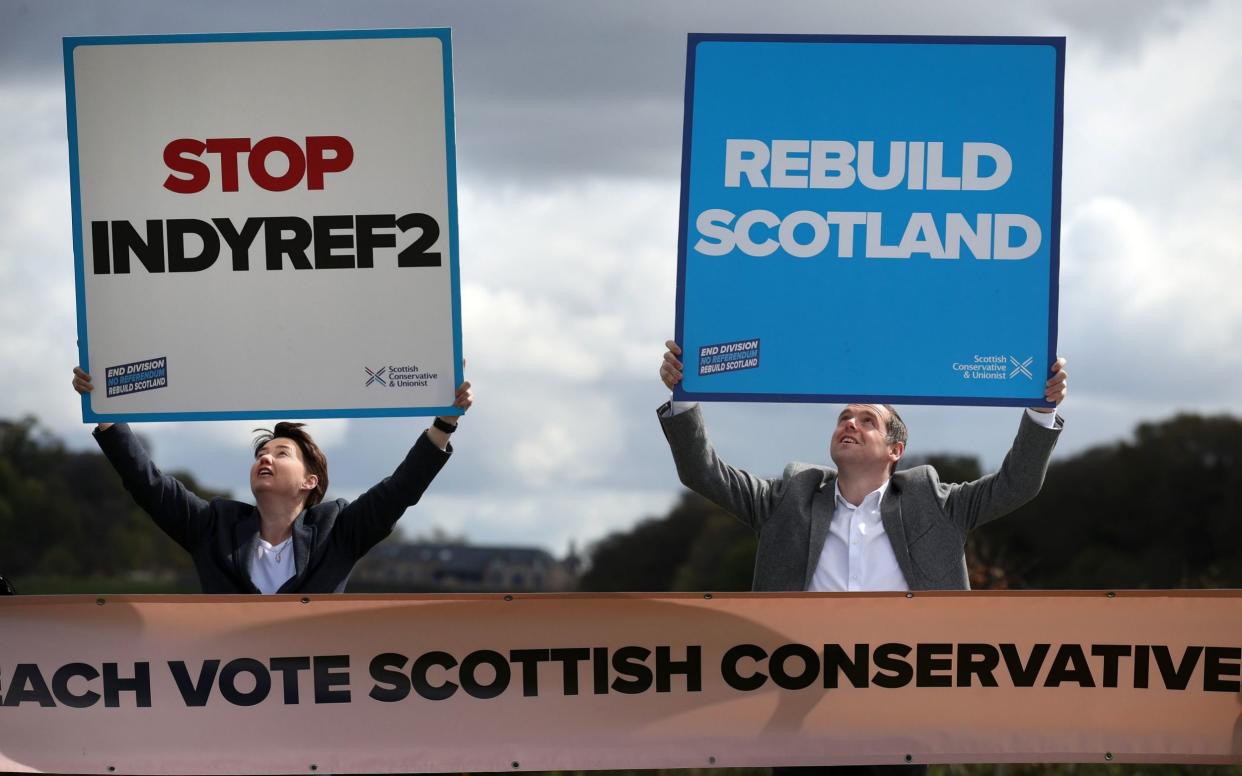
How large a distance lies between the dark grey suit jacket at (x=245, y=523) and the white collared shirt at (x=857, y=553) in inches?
64.3

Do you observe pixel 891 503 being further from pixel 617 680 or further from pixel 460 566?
pixel 460 566

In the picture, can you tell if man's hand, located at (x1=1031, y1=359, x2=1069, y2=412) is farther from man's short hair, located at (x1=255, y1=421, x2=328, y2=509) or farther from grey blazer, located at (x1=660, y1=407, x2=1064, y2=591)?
man's short hair, located at (x1=255, y1=421, x2=328, y2=509)

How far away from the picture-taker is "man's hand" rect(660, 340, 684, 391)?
7887 millimetres

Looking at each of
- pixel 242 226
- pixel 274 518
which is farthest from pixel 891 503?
pixel 242 226

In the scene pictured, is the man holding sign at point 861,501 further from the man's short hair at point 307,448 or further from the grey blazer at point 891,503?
the man's short hair at point 307,448

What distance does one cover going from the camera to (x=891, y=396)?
8.02 meters

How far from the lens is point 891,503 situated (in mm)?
7844

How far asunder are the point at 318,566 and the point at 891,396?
98.1 inches

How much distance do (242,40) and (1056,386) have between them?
377 cm

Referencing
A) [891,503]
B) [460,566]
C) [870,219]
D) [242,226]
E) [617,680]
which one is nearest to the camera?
[891,503]

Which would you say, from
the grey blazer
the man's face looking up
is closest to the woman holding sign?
the grey blazer

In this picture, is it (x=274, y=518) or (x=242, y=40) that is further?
(x=242, y=40)

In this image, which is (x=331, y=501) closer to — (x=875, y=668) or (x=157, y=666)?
(x=157, y=666)

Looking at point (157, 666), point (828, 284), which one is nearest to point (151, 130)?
point (157, 666)
